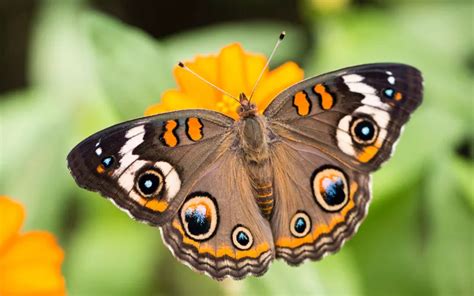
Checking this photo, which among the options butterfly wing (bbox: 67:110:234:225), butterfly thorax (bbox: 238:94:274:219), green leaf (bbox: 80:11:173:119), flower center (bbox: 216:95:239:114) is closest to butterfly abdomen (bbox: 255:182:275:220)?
butterfly thorax (bbox: 238:94:274:219)

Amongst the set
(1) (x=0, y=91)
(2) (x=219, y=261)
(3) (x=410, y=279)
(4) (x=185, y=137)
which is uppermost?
(1) (x=0, y=91)

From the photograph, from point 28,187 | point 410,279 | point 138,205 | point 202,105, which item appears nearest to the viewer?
point 138,205

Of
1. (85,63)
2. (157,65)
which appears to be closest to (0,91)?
(85,63)

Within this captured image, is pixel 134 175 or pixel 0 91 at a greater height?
pixel 0 91

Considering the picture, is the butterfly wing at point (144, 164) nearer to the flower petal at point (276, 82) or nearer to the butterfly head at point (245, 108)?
the butterfly head at point (245, 108)

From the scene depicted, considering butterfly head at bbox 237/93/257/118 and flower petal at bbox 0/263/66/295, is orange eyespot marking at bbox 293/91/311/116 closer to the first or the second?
butterfly head at bbox 237/93/257/118

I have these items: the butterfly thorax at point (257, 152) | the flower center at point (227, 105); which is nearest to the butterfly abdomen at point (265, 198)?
the butterfly thorax at point (257, 152)

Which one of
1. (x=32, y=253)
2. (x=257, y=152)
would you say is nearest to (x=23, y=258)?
(x=32, y=253)

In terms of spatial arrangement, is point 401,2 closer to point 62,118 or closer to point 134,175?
point 62,118
